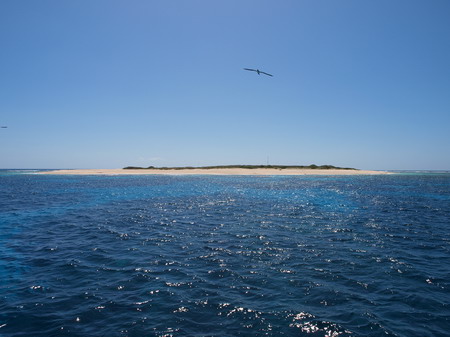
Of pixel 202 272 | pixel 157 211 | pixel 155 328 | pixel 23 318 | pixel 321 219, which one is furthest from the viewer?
pixel 157 211

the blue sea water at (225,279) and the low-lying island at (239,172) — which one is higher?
the low-lying island at (239,172)

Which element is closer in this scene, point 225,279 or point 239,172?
point 225,279

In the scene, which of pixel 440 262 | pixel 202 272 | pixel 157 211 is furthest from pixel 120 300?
pixel 157 211

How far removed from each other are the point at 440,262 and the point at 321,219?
11.6 m

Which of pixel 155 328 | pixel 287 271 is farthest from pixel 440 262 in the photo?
pixel 155 328

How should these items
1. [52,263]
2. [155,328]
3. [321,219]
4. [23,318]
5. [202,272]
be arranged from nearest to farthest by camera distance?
[155,328] → [23,318] → [202,272] → [52,263] → [321,219]

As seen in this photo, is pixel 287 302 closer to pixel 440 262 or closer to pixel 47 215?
pixel 440 262

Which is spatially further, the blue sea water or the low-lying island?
the low-lying island

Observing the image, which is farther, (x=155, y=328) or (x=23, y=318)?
(x=23, y=318)

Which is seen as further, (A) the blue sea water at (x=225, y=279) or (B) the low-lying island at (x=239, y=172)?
(B) the low-lying island at (x=239, y=172)

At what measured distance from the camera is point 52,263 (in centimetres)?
1362

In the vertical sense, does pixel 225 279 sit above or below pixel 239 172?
below

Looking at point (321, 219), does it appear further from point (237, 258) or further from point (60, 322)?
point (60, 322)

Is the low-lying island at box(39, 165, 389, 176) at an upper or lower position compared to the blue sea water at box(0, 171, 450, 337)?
upper
